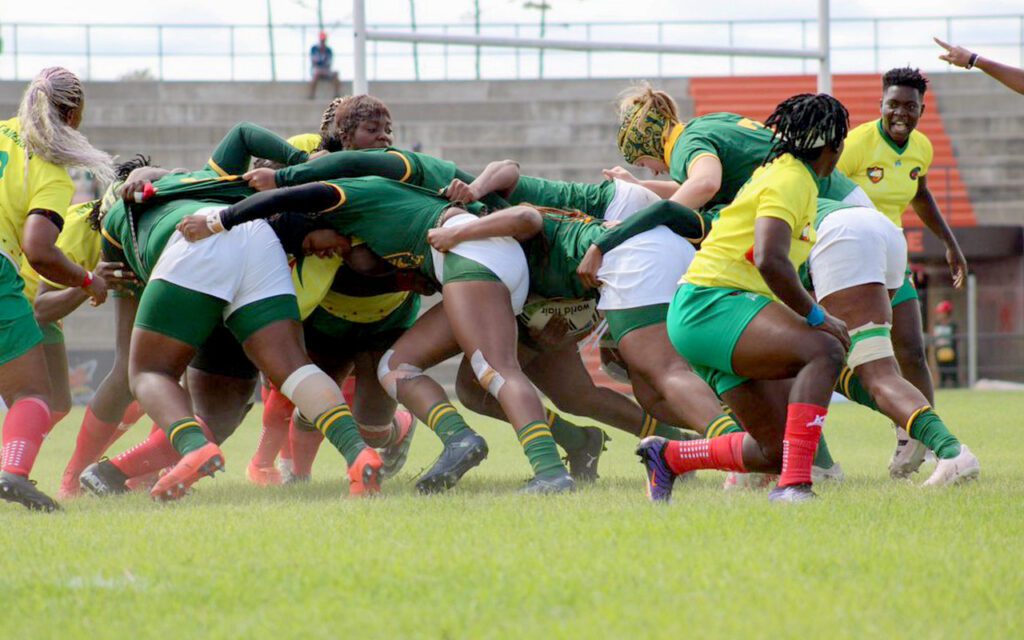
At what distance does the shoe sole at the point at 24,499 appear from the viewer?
17.4 ft

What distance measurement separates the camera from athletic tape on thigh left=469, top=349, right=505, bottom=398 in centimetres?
560

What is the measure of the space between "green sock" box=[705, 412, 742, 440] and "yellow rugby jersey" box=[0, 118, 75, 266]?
2.90 m

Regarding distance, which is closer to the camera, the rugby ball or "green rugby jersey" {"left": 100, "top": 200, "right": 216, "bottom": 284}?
"green rugby jersey" {"left": 100, "top": 200, "right": 216, "bottom": 284}

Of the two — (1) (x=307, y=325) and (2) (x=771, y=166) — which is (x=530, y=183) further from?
(2) (x=771, y=166)

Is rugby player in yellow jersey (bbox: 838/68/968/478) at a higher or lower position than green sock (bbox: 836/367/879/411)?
higher

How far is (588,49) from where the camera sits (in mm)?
12734

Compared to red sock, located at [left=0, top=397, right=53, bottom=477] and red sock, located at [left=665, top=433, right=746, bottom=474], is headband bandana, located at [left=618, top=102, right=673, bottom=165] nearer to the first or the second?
red sock, located at [left=665, top=433, right=746, bottom=474]

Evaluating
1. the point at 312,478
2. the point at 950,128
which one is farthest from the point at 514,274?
the point at 950,128

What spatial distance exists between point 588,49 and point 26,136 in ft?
25.5

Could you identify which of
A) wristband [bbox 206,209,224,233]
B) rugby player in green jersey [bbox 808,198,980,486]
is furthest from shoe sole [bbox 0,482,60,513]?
rugby player in green jersey [bbox 808,198,980,486]

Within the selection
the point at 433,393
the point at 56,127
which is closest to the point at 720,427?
the point at 433,393

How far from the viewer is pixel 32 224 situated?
5.60 metres

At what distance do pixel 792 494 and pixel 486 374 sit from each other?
1481mm

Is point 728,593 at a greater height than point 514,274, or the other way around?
point 514,274
